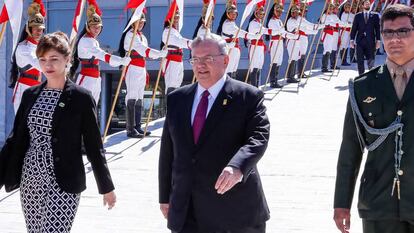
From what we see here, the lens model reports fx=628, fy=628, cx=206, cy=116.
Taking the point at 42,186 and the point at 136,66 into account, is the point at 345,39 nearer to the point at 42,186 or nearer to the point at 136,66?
the point at 136,66

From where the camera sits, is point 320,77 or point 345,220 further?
point 320,77

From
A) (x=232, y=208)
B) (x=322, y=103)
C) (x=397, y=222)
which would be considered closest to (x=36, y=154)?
(x=232, y=208)

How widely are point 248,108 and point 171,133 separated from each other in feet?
1.31

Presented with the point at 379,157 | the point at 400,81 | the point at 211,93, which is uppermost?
the point at 400,81

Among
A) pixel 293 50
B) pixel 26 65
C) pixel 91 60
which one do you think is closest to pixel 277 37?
pixel 293 50

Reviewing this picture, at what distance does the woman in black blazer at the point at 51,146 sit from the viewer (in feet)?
10.4

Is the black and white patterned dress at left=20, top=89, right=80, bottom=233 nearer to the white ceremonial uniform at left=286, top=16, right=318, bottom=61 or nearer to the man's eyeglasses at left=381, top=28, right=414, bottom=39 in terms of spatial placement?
the man's eyeglasses at left=381, top=28, right=414, bottom=39

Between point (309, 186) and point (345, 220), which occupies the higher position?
point (345, 220)

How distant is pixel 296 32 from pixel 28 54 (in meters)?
7.80

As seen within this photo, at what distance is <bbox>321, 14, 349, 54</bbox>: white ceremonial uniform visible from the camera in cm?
1510

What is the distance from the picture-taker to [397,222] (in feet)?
8.48

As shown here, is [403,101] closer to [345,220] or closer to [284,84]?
[345,220]

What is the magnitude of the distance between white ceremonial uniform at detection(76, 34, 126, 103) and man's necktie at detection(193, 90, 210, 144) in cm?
524

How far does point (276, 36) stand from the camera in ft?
45.3
